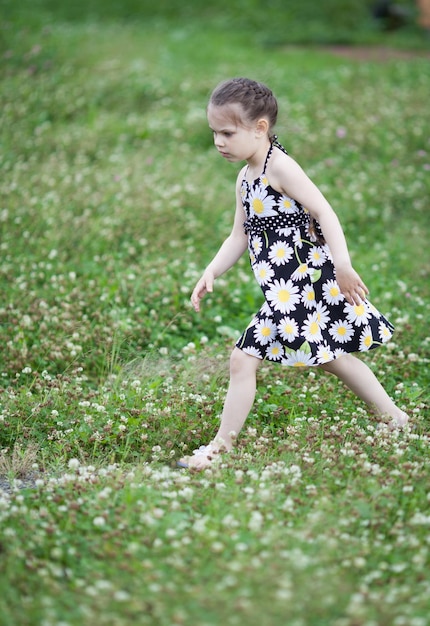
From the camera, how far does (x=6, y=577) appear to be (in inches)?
123

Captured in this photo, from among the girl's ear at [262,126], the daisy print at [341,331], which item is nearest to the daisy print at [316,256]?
the daisy print at [341,331]

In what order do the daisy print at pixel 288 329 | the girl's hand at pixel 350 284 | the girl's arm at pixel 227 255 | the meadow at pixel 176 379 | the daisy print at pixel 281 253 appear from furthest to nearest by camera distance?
the girl's arm at pixel 227 255
the daisy print at pixel 281 253
the daisy print at pixel 288 329
the girl's hand at pixel 350 284
the meadow at pixel 176 379

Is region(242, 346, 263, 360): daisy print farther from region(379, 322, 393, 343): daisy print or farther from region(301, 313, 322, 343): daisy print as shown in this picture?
region(379, 322, 393, 343): daisy print

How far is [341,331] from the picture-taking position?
14.6 feet

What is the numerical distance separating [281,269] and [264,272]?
0.33 feet

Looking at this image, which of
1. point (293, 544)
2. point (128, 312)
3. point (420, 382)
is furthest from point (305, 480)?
point (128, 312)

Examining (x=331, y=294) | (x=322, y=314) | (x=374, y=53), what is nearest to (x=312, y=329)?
(x=322, y=314)

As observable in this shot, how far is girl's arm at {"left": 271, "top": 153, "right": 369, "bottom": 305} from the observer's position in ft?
13.9

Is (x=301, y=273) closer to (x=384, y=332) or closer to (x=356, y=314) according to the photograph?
(x=356, y=314)

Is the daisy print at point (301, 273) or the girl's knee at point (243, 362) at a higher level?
the daisy print at point (301, 273)

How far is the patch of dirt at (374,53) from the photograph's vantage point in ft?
53.4

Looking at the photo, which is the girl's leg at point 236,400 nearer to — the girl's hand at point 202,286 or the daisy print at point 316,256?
the girl's hand at point 202,286


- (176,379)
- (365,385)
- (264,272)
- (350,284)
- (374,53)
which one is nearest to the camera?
(350,284)

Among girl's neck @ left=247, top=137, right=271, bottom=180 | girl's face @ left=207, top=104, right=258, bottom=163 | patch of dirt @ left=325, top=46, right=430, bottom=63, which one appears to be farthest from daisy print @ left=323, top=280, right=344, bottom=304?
patch of dirt @ left=325, top=46, right=430, bottom=63
